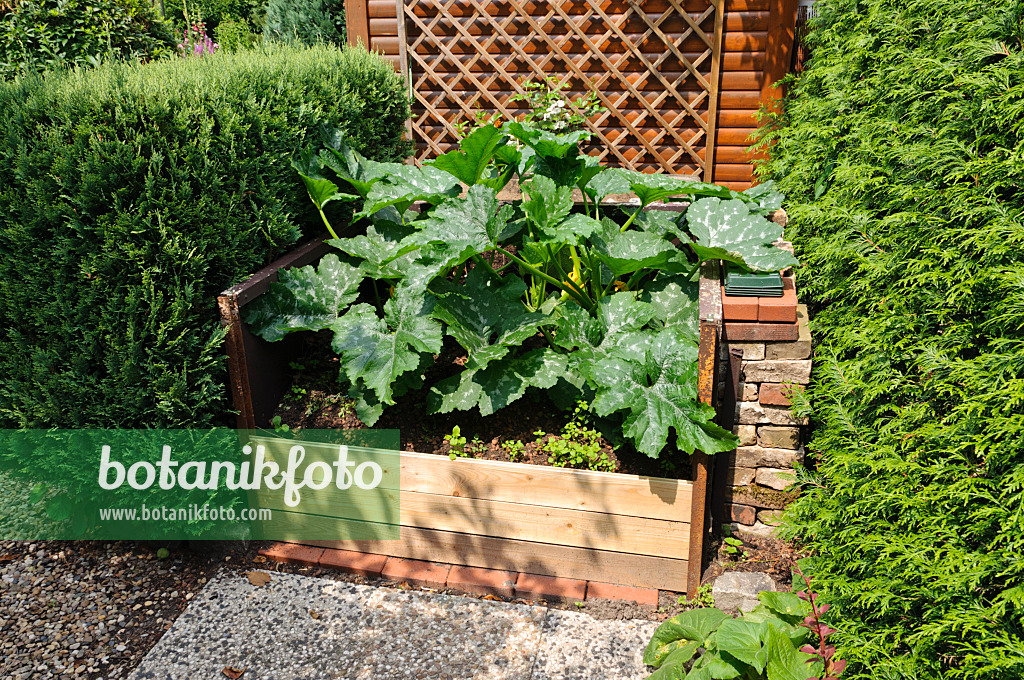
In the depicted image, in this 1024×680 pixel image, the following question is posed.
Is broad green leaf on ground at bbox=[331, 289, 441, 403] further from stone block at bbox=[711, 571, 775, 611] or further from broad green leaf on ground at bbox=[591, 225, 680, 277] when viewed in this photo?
stone block at bbox=[711, 571, 775, 611]

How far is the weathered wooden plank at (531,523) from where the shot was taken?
2367 mm

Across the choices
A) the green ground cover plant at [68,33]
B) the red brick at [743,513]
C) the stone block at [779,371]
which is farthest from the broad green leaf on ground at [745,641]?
the green ground cover plant at [68,33]

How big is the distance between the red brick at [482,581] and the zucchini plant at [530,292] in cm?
60

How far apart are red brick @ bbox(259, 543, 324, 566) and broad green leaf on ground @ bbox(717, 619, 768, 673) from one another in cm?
154

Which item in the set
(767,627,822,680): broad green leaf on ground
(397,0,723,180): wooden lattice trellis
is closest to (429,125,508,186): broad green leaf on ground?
(767,627,822,680): broad green leaf on ground

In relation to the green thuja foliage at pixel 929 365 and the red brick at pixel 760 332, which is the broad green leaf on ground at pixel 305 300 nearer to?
the red brick at pixel 760 332

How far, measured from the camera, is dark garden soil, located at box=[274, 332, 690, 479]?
2.58 metres

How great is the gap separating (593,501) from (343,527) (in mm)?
987

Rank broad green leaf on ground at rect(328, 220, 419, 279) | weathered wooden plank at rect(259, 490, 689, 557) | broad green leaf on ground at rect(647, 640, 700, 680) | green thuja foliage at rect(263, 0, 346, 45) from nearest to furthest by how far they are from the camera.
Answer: broad green leaf on ground at rect(647, 640, 700, 680) < weathered wooden plank at rect(259, 490, 689, 557) < broad green leaf on ground at rect(328, 220, 419, 279) < green thuja foliage at rect(263, 0, 346, 45)

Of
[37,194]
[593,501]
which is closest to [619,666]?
[593,501]

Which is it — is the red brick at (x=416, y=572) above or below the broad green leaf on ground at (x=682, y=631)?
below

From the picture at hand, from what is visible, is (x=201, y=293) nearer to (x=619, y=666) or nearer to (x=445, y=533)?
(x=445, y=533)

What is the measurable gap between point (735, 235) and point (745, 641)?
150 cm

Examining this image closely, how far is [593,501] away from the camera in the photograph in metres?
2.37
